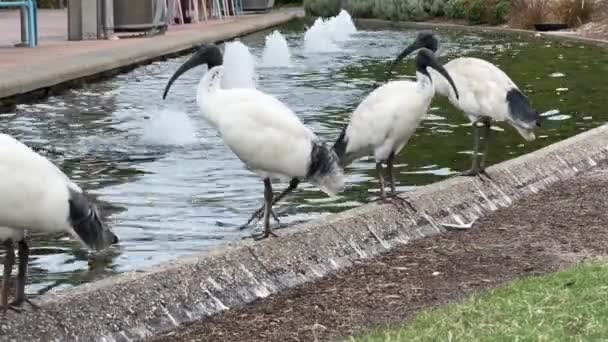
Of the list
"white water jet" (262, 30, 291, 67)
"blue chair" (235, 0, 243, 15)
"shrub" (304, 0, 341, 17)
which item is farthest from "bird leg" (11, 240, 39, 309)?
"shrub" (304, 0, 341, 17)

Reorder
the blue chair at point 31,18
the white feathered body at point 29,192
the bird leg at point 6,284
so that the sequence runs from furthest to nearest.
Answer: the blue chair at point 31,18 < the bird leg at point 6,284 < the white feathered body at point 29,192

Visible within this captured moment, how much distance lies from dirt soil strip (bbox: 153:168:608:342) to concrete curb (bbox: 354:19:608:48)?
16968mm

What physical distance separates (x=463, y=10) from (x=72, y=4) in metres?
14.8

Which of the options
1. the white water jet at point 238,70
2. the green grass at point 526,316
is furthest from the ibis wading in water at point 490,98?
the white water jet at point 238,70

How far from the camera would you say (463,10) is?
3516 cm

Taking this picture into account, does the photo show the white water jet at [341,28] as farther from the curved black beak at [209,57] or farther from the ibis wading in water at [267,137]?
the ibis wading in water at [267,137]

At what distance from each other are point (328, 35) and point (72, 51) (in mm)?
8034

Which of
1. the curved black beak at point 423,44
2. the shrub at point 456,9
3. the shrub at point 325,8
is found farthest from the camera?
the shrub at point 325,8

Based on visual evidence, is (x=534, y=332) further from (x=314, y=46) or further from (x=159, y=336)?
(x=314, y=46)

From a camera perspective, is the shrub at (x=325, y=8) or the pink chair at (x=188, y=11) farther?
the shrub at (x=325, y=8)

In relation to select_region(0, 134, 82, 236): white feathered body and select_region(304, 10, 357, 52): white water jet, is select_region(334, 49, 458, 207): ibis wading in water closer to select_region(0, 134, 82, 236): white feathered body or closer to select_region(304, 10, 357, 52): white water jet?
select_region(0, 134, 82, 236): white feathered body

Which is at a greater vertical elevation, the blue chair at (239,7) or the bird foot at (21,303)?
the blue chair at (239,7)

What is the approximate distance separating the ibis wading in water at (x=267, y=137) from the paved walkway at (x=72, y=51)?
7.82 metres

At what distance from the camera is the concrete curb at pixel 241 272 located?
18.2 ft
